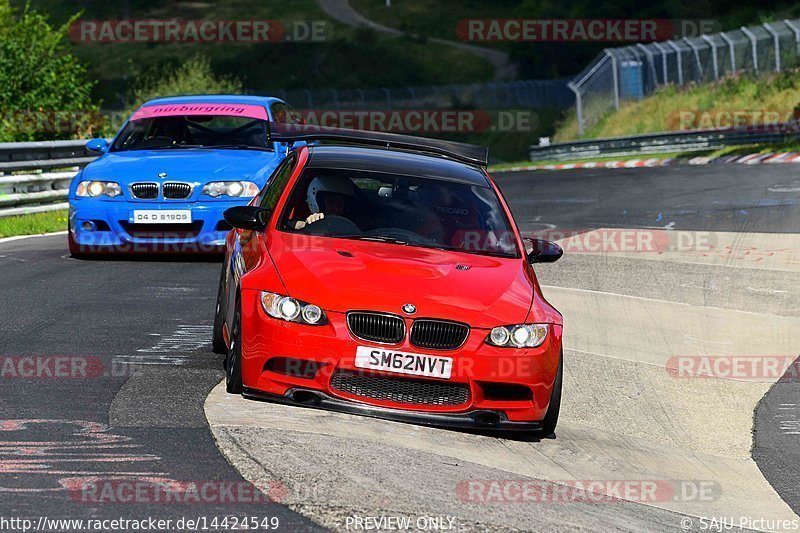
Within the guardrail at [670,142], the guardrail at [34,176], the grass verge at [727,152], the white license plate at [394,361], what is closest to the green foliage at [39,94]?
the guardrail at [34,176]

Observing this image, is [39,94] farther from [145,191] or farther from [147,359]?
[147,359]

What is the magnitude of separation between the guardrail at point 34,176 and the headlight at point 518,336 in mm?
12990

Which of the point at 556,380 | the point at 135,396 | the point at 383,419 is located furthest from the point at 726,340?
the point at 135,396

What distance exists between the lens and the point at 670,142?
1473 inches

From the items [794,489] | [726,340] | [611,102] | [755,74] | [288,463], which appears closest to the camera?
[288,463]

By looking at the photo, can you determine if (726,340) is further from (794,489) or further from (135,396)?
(135,396)

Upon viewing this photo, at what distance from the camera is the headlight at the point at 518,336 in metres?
7.30

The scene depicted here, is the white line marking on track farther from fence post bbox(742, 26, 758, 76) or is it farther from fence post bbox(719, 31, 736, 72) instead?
fence post bbox(719, 31, 736, 72)

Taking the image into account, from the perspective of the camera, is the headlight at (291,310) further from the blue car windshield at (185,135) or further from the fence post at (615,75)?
the fence post at (615,75)

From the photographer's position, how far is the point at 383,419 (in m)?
7.28

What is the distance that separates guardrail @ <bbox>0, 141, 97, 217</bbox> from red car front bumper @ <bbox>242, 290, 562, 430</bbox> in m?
12.5

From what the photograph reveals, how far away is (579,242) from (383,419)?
9592 mm

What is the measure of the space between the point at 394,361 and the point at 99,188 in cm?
700

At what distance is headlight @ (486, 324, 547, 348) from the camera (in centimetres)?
730
